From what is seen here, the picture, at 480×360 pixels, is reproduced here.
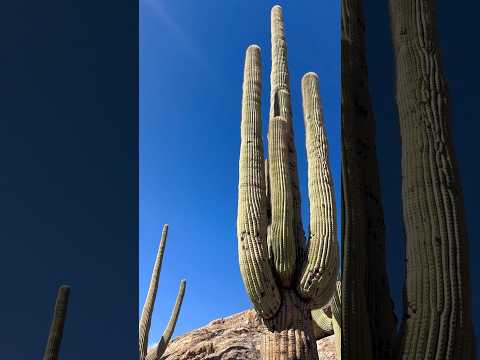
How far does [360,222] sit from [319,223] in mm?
3411

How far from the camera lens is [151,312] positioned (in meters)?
6.79

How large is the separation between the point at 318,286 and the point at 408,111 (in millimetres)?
3446

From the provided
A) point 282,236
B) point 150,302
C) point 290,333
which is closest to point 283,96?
point 282,236

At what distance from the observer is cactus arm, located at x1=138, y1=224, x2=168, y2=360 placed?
21.3 ft

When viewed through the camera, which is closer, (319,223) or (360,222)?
(360,222)

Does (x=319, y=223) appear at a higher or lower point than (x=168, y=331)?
higher
